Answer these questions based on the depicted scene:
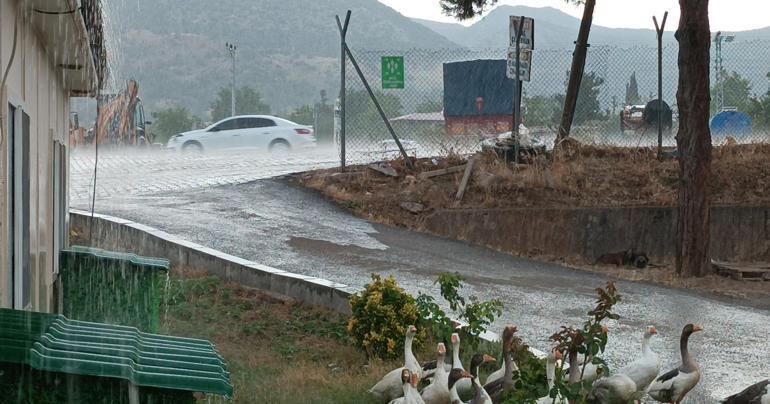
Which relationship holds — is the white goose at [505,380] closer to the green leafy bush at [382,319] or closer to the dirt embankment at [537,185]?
the green leafy bush at [382,319]

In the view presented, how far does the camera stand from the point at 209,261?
42.0 feet

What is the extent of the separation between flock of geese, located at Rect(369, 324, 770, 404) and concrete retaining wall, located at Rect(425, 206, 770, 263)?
949 cm

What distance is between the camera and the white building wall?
5418mm

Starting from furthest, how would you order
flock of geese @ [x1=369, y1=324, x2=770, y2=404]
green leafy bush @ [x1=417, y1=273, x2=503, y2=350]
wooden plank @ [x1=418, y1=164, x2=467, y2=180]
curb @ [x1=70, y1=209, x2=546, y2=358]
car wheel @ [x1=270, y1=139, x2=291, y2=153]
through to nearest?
car wheel @ [x1=270, y1=139, x2=291, y2=153]
wooden plank @ [x1=418, y1=164, x2=467, y2=180]
curb @ [x1=70, y1=209, x2=546, y2=358]
green leafy bush @ [x1=417, y1=273, x2=503, y2=350]
flock of geese @ [x1=369, y1=324, x2=770, y2=404]

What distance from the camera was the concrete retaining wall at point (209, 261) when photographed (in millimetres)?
11273

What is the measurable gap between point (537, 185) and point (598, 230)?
1295 mm

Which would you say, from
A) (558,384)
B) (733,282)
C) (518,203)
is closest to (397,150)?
(518,203)

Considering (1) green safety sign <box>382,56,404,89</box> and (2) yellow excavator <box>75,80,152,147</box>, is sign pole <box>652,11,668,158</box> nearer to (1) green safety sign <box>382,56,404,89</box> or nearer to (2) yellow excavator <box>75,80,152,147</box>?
(1) green safety sign <box>382,56,404,89</box>

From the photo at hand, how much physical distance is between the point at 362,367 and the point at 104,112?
24622mm

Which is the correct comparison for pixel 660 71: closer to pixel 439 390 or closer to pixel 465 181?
pixel 465 181

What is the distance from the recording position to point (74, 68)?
9164 millimetres

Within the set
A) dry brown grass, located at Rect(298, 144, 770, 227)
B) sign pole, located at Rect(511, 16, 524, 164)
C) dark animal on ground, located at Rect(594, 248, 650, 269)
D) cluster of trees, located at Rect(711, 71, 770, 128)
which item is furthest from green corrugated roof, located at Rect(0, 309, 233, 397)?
cluster of trees, located at Rect(711, 71, 770, 128)

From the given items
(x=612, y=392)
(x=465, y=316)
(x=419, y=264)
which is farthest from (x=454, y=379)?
(x=419, y=264)

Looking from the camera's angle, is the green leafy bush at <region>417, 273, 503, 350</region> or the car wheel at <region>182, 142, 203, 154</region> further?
the car wheel at <region>182, 142, 203, 154</region>
